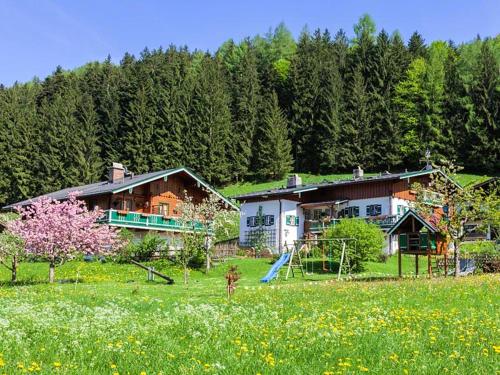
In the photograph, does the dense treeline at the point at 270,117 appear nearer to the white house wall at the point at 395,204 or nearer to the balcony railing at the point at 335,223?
the white house wall at the point at 395,204

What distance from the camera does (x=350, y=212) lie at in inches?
2090

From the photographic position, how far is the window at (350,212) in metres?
52.7

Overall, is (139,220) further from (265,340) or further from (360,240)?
(265,340)

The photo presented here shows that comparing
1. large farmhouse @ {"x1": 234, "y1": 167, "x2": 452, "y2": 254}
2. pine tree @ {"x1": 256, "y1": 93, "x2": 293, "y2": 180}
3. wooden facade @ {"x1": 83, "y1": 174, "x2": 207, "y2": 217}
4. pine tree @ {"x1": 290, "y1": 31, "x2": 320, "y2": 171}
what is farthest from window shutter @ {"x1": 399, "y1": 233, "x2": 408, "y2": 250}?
pine tree @ {"x1": 290, "y1": 31, "x2": 320, "y2": 171}

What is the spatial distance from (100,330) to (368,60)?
98457 mm

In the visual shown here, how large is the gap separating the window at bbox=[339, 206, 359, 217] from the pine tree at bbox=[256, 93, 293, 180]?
34.9 m

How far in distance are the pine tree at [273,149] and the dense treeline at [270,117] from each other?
21cm

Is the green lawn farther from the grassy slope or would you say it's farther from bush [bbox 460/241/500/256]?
the grassy slope

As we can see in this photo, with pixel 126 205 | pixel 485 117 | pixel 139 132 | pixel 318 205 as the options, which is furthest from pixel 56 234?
pixel 485 117

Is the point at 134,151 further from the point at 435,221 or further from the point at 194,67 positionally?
the point at 435,221

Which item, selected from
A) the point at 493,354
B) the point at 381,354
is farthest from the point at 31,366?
the point at 493,354

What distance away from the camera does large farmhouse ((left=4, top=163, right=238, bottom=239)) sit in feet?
161

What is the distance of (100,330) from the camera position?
9.52 m

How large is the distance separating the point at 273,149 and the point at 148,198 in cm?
3903
